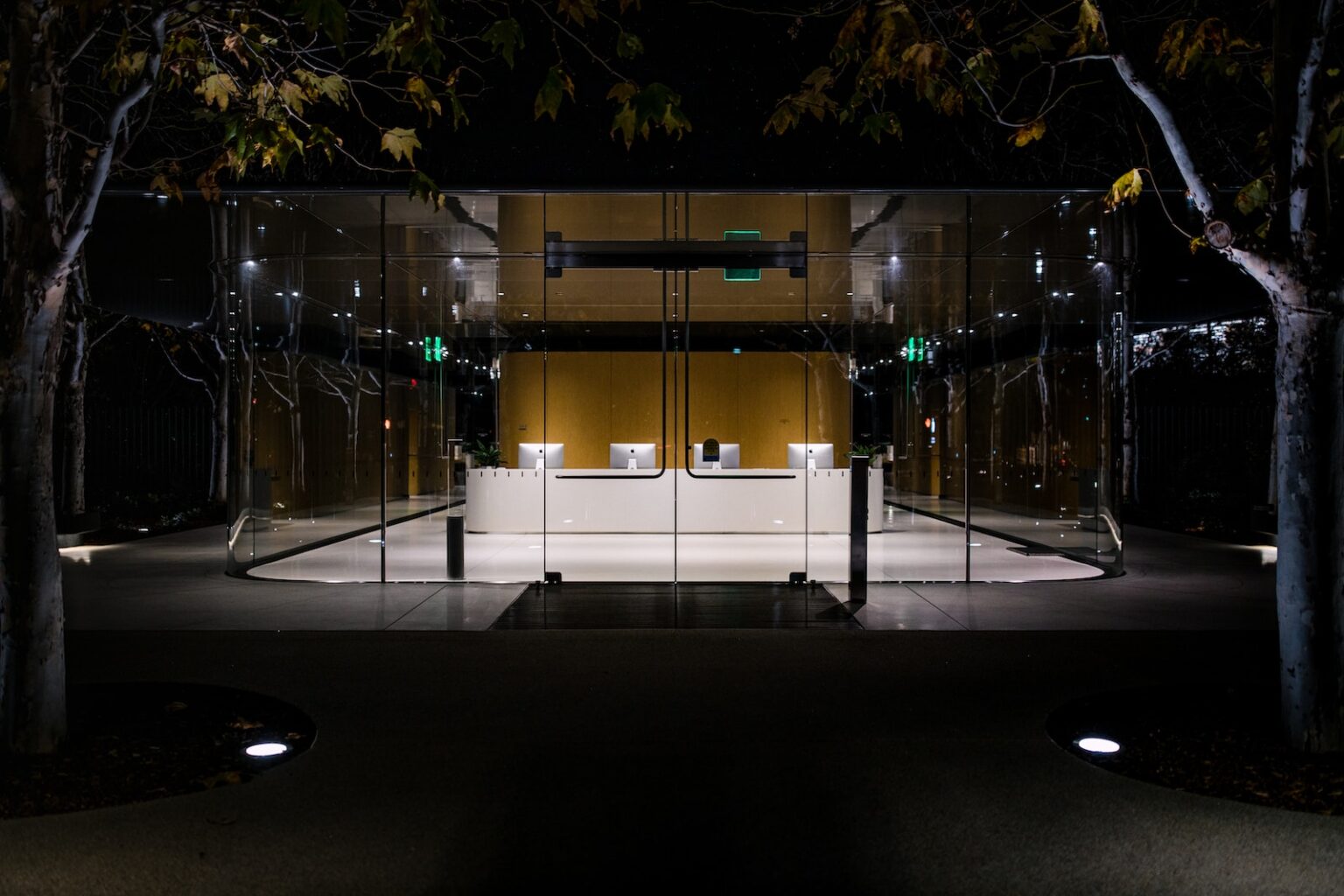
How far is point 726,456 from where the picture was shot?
51.1 feet

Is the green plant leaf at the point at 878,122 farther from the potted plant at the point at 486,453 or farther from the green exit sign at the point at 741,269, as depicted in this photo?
the potted plant at the point at 486,453

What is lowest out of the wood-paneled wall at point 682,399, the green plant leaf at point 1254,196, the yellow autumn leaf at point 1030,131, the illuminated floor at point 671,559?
the illuminated floor at point 671,559

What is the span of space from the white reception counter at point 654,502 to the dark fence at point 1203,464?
5.78m

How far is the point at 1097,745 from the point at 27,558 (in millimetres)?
4935

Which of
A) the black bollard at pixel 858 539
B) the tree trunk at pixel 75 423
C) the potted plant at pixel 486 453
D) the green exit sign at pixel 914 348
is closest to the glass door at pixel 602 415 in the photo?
the potted plant at pixel 486 453

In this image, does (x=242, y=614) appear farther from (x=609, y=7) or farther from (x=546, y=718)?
(x=609, y=7)

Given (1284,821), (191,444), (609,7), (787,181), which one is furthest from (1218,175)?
(191,444)

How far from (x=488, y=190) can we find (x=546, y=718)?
6250mm

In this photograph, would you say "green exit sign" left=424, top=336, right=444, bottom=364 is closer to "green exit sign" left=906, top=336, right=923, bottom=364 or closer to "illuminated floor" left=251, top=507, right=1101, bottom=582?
"illuminated floor" left=251, top=507, right=1101, bottom=582

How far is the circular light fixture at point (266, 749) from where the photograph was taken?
187 inches

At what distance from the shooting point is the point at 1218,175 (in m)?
11.0

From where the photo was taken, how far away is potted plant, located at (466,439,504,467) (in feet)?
54.4

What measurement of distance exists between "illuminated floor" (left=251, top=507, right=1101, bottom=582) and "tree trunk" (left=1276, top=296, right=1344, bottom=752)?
20.2 ft

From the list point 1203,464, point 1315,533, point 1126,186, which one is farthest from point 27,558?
point 1203,464
